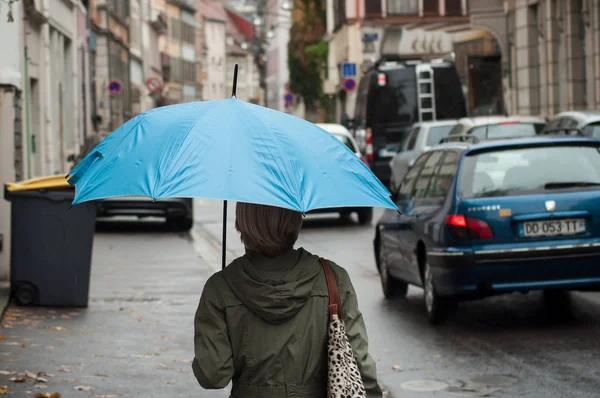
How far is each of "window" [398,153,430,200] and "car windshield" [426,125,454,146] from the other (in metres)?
12.6

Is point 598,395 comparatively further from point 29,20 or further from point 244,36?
point 244,36

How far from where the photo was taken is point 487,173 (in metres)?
10.9

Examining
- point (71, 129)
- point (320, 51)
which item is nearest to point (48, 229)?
point (71, 129)

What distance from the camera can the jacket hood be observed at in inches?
161

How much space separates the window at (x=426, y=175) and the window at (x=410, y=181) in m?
0.19

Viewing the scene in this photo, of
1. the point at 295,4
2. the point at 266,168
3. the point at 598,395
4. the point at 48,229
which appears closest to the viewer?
the point at 266,168

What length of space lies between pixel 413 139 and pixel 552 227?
1670cm

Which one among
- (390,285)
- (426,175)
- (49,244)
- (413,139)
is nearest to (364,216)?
(413,139)

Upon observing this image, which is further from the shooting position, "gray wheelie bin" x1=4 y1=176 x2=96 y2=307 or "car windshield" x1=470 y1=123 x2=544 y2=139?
"car windshield" x1=470 y1=123 x2=544 y2=139

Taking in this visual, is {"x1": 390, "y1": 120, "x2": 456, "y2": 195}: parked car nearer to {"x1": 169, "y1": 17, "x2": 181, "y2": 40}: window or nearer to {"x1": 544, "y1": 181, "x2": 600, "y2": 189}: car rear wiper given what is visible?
{"x1": 544, "y1": 181, "x2": 600, "y2": 189}: car rear wiper

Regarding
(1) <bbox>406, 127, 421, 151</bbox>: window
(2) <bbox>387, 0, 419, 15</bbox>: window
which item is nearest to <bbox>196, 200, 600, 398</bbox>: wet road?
(1) <bbox>406, 127, 421, 151</bbox>: window

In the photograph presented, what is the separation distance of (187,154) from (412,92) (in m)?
28.2

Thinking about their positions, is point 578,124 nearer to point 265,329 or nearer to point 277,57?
point 265,329

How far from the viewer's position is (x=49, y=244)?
12.6m
